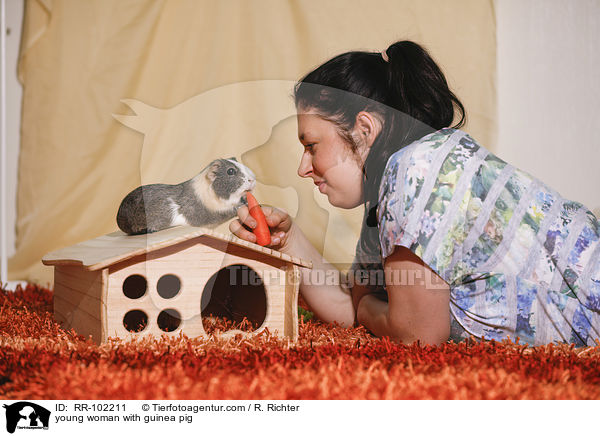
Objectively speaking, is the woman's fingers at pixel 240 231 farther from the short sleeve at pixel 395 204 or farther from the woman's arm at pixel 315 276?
the short sleeve at pixel 395 204

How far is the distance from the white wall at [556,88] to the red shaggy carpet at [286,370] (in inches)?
24.6

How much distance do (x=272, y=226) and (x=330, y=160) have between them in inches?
6.1

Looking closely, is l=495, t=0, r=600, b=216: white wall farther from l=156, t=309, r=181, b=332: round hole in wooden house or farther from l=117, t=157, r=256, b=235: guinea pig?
l=156, t=309, r=181, b=332: round hole in wooden house

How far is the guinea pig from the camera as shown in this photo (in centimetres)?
87

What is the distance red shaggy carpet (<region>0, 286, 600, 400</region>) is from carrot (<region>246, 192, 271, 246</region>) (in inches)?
6.8

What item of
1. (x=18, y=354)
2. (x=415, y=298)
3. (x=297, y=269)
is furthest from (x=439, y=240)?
(x=18, y=354)

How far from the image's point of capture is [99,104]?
1559 millimetres

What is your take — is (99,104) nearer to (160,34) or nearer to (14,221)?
(160,34)

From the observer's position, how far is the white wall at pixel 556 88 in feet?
3.92

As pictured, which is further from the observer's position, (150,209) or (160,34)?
(160,34)

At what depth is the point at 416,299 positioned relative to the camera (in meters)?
0.73
